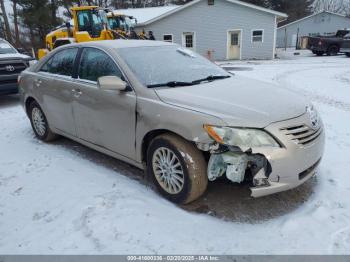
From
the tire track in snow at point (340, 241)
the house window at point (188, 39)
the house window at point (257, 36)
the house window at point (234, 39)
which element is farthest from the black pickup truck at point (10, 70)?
the house window at point (257, 36)

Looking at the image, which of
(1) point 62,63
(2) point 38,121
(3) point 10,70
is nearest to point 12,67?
(3) point 10,70

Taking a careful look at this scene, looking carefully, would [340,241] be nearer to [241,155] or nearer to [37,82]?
[241,155]

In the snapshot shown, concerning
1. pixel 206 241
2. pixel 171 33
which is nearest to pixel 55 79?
pixel 206 241

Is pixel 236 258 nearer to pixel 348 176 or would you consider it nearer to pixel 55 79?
pixel 348 176

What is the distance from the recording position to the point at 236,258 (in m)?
2.56

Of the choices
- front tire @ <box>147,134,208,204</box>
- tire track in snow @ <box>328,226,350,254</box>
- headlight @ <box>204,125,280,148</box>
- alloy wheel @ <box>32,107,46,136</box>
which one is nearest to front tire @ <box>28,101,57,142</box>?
alloy wheel @ <box>32,107,46,136</box>

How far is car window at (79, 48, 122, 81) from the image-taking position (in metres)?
3.75

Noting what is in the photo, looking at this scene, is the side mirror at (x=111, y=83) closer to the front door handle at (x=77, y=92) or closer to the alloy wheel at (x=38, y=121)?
the front door handle at (x=77, y=92)

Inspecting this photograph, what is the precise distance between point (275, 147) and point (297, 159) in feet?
0.91

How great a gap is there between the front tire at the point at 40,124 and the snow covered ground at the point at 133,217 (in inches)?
27.6

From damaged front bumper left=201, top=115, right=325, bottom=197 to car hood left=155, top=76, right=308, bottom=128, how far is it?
0.45ft

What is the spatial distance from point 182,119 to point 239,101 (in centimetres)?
60

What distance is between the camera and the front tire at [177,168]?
3033 millimetres

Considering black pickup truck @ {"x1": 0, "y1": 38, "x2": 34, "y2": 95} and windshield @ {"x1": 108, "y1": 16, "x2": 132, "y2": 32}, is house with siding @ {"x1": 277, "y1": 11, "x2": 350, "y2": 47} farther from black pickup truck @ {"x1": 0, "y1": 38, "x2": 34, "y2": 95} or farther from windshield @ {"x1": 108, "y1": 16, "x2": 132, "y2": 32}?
black pickup truck @ {"x1": 0, "y1": 38, "x2": 34, "y2": 95}
